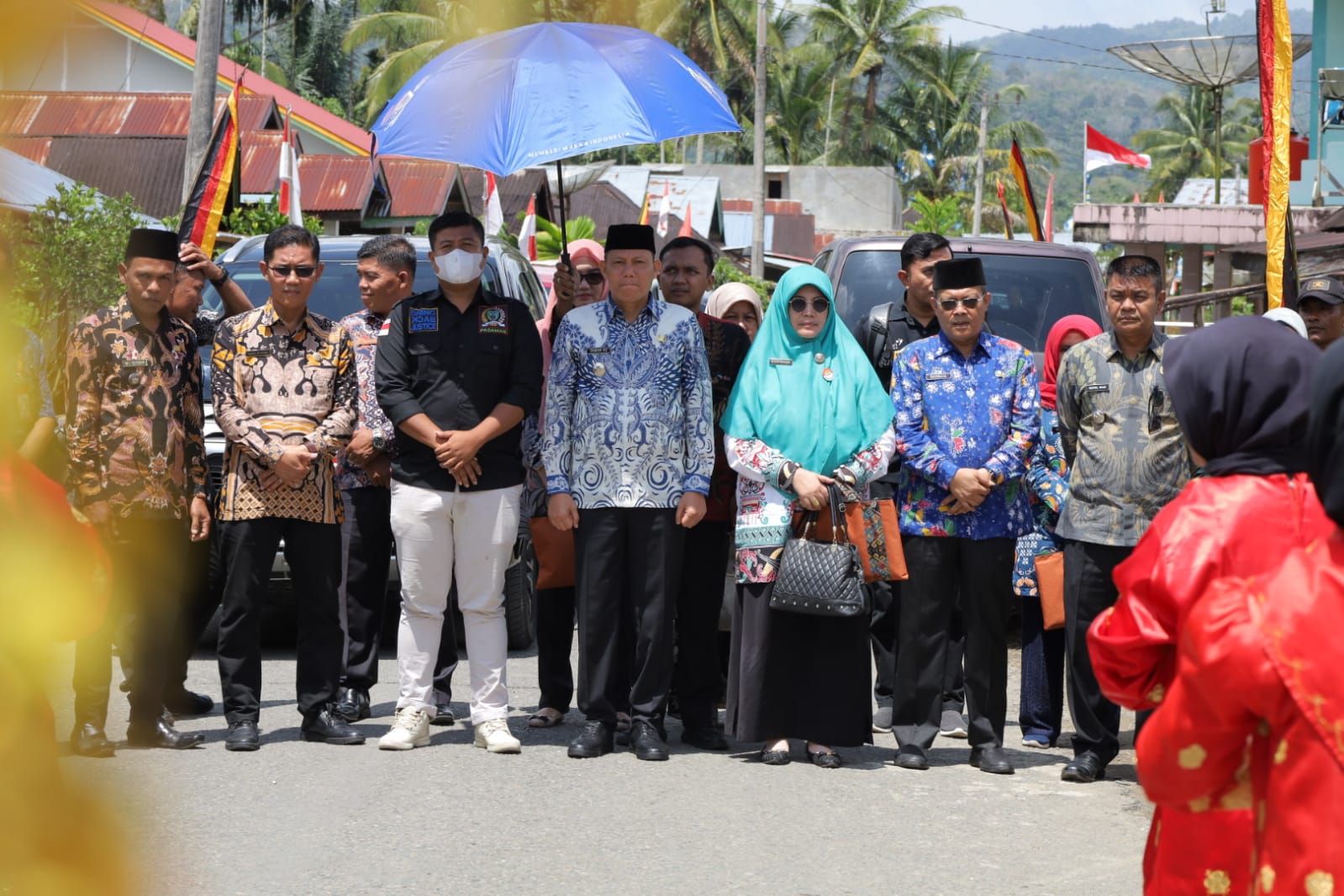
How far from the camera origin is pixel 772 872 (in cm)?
480

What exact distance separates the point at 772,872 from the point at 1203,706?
8.09 feet

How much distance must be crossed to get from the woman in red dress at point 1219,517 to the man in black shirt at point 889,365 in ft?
14.5

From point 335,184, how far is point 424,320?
2256 centimetres

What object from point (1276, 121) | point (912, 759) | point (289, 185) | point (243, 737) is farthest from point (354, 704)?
point (289, 185)

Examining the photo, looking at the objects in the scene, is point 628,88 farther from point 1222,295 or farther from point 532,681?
point 1222,295

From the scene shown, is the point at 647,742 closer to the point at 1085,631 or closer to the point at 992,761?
the point at 992,761

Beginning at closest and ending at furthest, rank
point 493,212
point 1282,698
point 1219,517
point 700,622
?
point 1282,698 < point 1219,517 < point 700,622 < point 493,212

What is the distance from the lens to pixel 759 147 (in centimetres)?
2811

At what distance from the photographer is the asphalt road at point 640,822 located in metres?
4.71

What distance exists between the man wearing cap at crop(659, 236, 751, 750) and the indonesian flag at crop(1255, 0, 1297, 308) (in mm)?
2307

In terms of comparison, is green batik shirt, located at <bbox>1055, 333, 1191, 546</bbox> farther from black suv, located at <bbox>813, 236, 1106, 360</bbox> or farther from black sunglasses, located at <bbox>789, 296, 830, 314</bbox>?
black suv, located at <bbox>813, 236, 1106, 360</bbox>

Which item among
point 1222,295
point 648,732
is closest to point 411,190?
point 1222,295

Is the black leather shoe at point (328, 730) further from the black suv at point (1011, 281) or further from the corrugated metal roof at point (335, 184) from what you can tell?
the corrugated metal roof at point (335, 184)

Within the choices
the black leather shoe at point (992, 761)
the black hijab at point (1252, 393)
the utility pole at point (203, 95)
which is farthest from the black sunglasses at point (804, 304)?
the black hijab at point (1252, 393)
